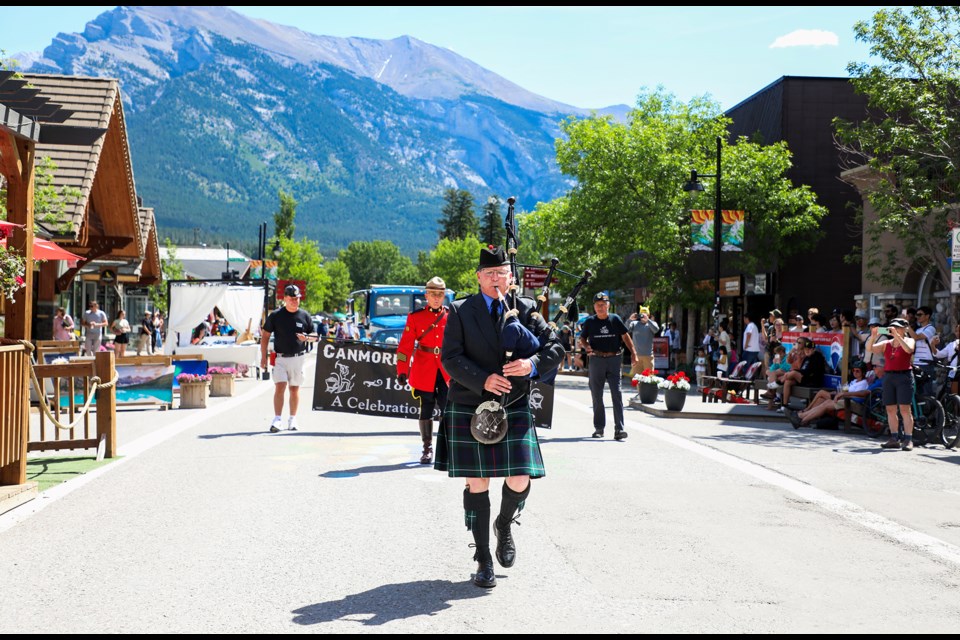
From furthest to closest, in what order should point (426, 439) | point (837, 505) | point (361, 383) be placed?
point (361, 383) < point (426, 439) < point (837, 505)

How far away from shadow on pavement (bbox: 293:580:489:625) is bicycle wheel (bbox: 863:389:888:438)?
1149 centimetres

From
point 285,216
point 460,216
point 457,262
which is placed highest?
point 460,216

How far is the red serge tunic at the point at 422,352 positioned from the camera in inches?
444

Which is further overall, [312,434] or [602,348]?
[602,348]

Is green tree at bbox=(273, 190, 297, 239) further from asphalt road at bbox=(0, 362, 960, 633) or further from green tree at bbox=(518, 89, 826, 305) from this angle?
asphalt road at bbox=(0, 362, 960, 633)

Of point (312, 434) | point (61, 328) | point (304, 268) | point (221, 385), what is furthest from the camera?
point (304, 268)

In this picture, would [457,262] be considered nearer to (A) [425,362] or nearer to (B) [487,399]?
(A) [425,362]

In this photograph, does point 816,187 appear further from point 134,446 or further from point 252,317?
point 134,446

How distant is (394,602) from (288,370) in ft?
30.8

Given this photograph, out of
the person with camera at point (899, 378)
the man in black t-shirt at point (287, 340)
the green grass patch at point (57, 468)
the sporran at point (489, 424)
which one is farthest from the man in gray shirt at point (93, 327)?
the sporran at point (489, 424)

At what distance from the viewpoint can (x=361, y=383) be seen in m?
15.6

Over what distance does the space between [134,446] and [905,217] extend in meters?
14.2

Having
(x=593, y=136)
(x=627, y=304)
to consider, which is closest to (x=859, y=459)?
(x=593, y=136)

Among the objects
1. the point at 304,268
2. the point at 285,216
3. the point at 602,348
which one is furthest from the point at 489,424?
the point at 304,268
